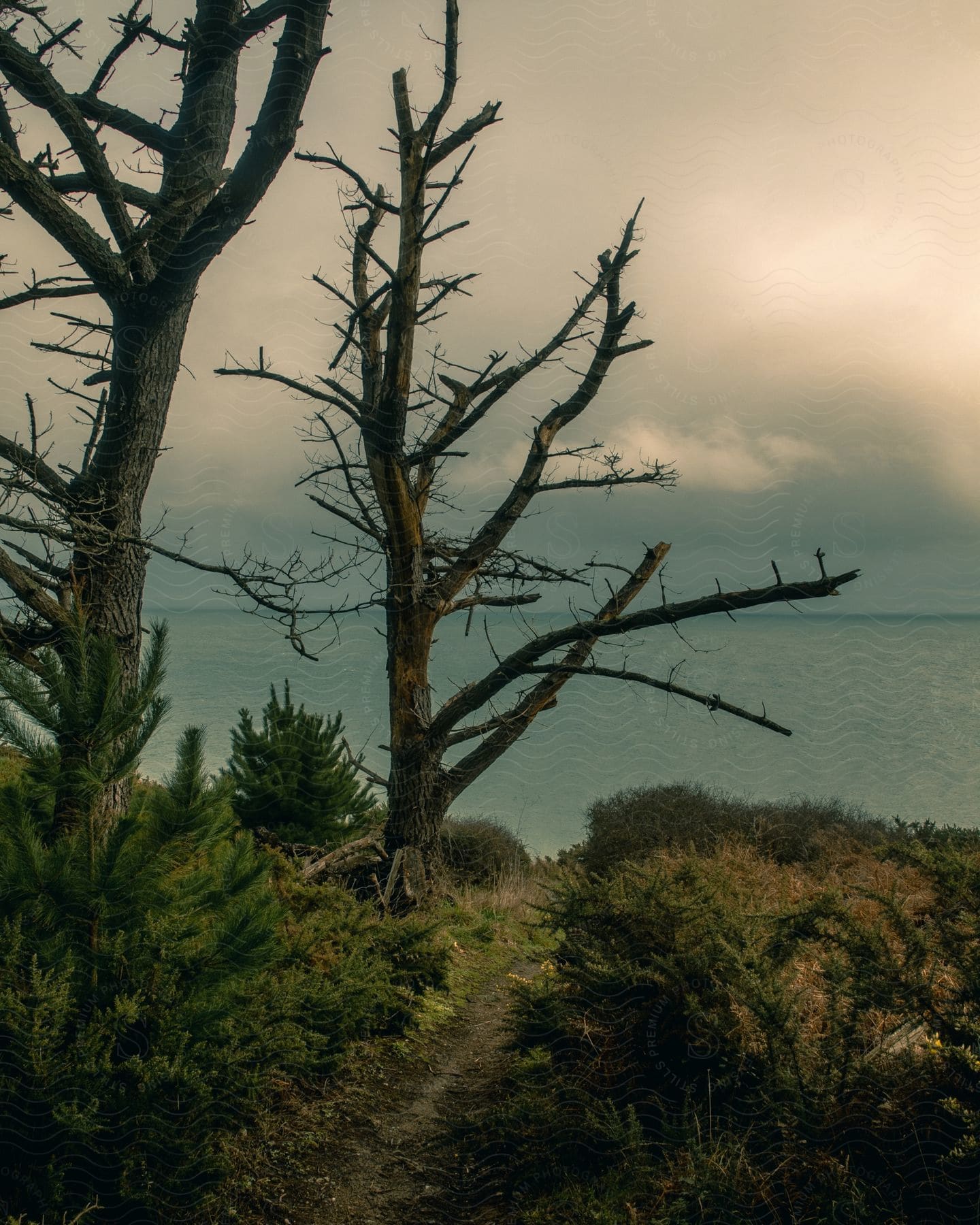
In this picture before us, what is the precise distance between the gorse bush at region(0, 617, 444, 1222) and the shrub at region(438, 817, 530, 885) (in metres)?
11.5

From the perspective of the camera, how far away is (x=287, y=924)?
237 inches

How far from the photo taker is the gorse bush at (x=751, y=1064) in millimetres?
3160

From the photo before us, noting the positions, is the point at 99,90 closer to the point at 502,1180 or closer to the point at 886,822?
the point at 502,1180

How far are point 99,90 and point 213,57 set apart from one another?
37.8 inches

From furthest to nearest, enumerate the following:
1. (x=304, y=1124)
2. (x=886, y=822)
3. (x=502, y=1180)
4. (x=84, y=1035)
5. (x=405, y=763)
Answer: (x=886, y=822) → (x=405, y=763) → (x=304, y=1124) → (x=502, y=1180) → (x=84, y=1035)

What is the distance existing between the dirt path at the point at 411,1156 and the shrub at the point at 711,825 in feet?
21.0

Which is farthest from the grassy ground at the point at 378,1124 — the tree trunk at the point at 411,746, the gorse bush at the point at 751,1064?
the tree trunk at the point at 411,746

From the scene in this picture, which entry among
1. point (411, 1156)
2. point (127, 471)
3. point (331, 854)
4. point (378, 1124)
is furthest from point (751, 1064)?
point (331, 854)

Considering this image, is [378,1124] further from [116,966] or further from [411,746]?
[411,746]

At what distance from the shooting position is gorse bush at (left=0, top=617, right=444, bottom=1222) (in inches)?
128

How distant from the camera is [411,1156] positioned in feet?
15.3

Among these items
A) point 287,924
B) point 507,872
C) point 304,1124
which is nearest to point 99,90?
point 287,924

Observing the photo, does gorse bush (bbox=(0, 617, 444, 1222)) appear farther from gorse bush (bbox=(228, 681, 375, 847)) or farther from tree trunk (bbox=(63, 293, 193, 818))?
gorse bush (bbox=(228, 681, 375, 847))

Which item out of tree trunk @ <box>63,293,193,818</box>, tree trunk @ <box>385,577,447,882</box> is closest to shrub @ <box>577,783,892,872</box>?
tree trunk @ <box>385,577,447,882</box>
